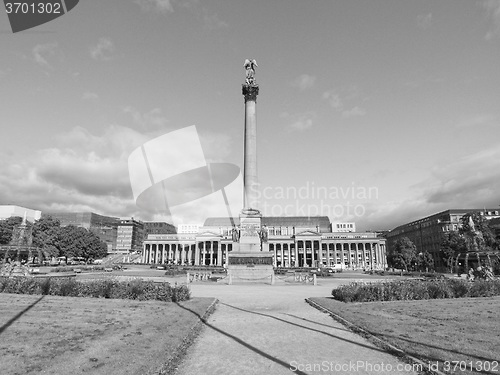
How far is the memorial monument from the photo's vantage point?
4209cm

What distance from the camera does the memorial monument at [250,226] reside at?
4209 cm

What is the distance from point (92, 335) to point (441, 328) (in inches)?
522

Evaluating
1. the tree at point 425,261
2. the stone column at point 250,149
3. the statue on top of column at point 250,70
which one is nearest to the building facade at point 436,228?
the tree at point 425,261

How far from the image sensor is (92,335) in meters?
11.5

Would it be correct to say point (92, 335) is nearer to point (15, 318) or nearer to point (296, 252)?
point (15, 318)

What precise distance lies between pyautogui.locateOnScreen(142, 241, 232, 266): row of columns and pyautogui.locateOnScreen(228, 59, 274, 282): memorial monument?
10889 centimetres

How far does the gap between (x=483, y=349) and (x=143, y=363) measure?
32.8ft

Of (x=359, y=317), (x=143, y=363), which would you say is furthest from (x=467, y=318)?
(x=143, y=363)

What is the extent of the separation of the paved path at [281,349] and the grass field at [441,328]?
994 millimetres

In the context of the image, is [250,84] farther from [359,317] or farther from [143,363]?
[143,363]

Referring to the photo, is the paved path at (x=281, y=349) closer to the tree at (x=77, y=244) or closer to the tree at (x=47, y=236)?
the tree at (x=47, y=236)

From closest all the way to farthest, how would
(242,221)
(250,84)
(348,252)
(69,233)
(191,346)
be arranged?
(191,346)
(242,221)
(250,84)
(69,233)
(348,252)

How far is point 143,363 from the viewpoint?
8547mm
